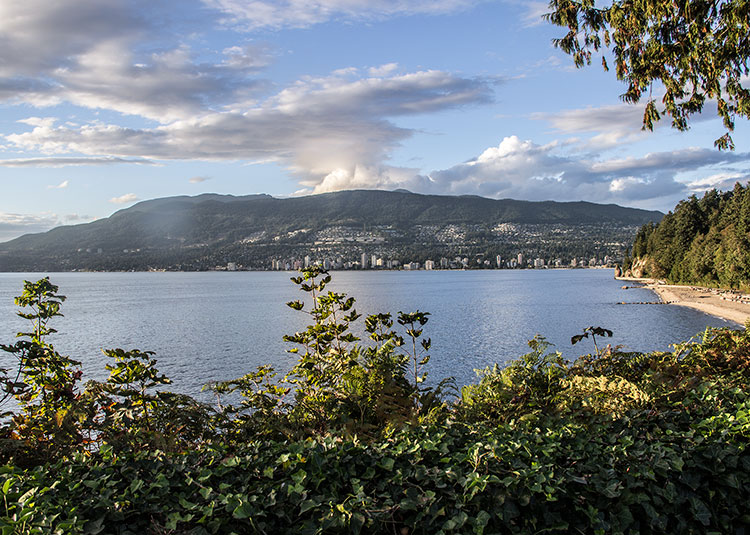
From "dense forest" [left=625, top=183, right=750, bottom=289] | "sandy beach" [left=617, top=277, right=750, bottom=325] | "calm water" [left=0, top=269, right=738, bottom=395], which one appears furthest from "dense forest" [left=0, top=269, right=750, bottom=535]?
"dense forest" [left=625, top=183, right=750, bottom=289]

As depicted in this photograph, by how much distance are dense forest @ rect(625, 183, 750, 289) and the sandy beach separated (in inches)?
117

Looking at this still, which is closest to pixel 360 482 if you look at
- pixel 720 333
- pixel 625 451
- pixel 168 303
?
pixel 625 451

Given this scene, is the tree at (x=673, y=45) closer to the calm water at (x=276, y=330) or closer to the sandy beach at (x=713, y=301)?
the calm water at (x=276, y=330)

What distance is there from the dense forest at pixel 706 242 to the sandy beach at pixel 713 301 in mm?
2962

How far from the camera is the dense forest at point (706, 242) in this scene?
193 feet

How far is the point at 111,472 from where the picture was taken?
2461mm

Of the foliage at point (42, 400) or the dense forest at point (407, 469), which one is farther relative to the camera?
the foliage at point (42, 400)

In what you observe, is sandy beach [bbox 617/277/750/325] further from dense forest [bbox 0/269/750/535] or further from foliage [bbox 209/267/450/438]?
dense forest [bbox 0/269/750/535]

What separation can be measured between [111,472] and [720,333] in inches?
222

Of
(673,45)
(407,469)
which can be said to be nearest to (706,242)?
(673,45)

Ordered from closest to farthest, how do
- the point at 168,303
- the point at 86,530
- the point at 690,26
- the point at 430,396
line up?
the point at 86,530 < the point at 430,396 < the point at 690,26 < the point at 168,303

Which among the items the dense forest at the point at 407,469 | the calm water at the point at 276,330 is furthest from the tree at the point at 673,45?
the calm water at the point at 276,330

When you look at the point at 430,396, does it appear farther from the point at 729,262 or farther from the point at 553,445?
the point at 729,262

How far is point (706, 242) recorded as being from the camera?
70.9 m
